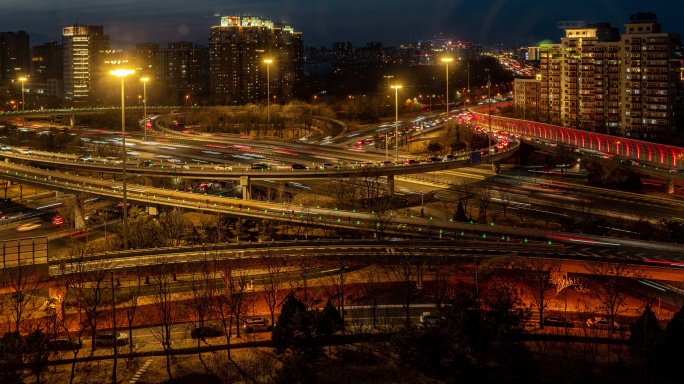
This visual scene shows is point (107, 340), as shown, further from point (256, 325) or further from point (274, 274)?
point (274, 274)

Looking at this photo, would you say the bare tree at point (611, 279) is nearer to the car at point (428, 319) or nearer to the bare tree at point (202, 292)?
the car at point (428, 319)

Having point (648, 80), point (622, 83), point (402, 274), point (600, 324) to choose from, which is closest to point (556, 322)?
point (600, 324)

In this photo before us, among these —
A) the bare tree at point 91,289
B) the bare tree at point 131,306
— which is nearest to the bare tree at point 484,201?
the bare tree at point 131,306

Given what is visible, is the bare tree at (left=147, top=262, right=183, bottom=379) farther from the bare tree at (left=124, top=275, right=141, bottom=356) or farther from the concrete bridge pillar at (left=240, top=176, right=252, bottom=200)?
the concrete bridge pillar at (left=240, top=176, right=252, bottom=200)

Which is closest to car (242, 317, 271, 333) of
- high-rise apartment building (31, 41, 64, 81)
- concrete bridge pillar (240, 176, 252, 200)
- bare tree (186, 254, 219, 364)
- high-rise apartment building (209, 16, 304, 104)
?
bare tree (186, 254, 219, 364)

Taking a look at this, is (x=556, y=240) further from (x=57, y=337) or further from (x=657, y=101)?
(x=657, y=101)
